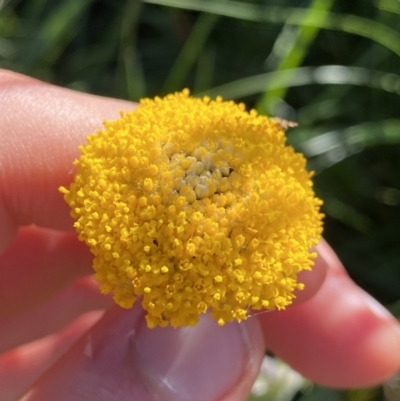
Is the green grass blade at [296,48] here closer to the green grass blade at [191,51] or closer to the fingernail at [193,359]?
the green grass blade at [191,51]

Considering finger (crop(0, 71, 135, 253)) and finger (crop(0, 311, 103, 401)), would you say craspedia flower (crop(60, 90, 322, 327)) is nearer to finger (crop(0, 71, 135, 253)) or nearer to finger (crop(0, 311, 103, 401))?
finger (crop(0, 71, 135, 253))

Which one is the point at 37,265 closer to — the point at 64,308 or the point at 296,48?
the point at 64,308

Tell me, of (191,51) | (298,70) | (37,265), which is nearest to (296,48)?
(298,70)

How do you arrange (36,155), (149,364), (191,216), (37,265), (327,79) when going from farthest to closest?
(327,79) < (37,265) < (36,155) < (149,364) < (191,216)

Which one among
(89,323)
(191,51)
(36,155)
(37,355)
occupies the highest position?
(191,51)

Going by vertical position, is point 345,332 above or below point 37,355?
above

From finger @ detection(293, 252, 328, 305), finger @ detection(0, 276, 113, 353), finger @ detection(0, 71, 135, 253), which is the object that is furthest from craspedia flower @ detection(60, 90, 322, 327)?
finger @ detection(0, 276, 113, 353)

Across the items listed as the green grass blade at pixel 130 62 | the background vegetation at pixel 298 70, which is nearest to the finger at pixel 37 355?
the background vegetation at pixel 298 70
